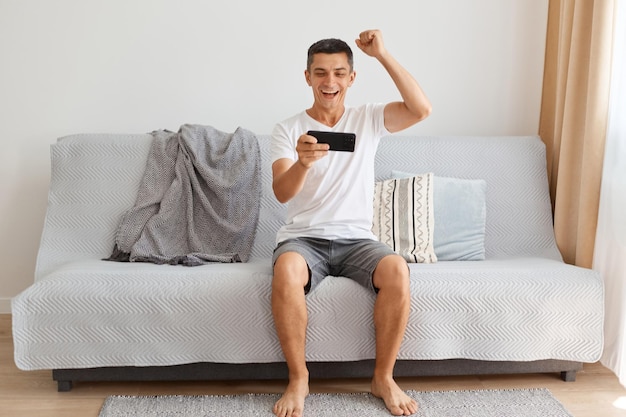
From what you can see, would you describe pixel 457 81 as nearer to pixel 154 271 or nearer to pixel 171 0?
pixel 171 0

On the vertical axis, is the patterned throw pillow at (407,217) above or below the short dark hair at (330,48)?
below

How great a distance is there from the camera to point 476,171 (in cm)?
280

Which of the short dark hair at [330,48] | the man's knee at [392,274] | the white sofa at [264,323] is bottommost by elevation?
the white sofa at [264,323]

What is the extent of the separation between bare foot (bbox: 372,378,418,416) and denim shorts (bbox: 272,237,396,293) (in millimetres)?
287

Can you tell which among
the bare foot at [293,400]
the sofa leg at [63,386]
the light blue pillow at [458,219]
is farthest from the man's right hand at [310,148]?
the sofa leg at [63,386]

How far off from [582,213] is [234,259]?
1.27 meters

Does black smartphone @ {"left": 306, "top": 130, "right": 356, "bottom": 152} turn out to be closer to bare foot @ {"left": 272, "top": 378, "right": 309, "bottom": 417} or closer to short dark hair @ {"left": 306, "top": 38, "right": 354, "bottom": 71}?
short dark hair @ {"left": 306, "top": 38, "right": 354, "bottom": 71}

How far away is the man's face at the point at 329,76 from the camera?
214cm

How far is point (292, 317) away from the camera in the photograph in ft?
6.70

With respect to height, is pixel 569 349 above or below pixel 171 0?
below

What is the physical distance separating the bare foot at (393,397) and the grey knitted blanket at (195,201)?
2.39ft

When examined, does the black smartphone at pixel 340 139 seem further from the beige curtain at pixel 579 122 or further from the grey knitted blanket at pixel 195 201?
the beige curtain at pixel 579 122

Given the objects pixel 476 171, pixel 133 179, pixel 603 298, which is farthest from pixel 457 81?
pixel 133 179

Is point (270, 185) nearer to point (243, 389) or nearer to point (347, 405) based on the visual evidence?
point (243, 389)
